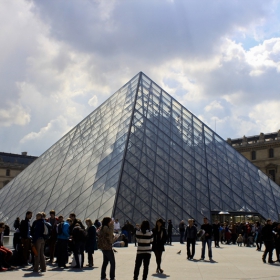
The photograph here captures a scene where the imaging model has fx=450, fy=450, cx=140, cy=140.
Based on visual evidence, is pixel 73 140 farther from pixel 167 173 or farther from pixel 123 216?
pixel 123 216

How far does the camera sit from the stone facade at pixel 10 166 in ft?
276

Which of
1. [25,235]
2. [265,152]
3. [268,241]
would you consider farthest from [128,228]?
[265,152]

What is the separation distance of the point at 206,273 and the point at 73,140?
83.5ft

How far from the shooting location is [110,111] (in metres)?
35.3

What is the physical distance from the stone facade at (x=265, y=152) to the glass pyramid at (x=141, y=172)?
3510cm

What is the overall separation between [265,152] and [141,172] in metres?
48.3

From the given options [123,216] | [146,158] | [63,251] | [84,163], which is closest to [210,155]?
[146,158]

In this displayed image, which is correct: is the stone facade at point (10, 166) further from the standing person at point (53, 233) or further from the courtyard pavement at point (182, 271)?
the courtyard pavement at point (182, 271)

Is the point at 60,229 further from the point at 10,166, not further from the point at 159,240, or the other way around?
the point at 10,166

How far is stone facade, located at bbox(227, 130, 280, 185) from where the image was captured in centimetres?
6731

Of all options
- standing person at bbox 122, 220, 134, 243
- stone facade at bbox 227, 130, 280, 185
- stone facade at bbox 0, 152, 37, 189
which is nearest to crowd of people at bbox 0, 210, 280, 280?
standing person at bbox 122, 220, 134, 243

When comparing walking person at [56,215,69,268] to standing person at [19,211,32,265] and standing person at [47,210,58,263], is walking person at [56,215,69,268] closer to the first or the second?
standing person at [47,210,58,263]

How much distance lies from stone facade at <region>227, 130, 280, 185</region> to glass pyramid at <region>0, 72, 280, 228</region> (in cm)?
3510

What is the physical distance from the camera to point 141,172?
81.0ft
